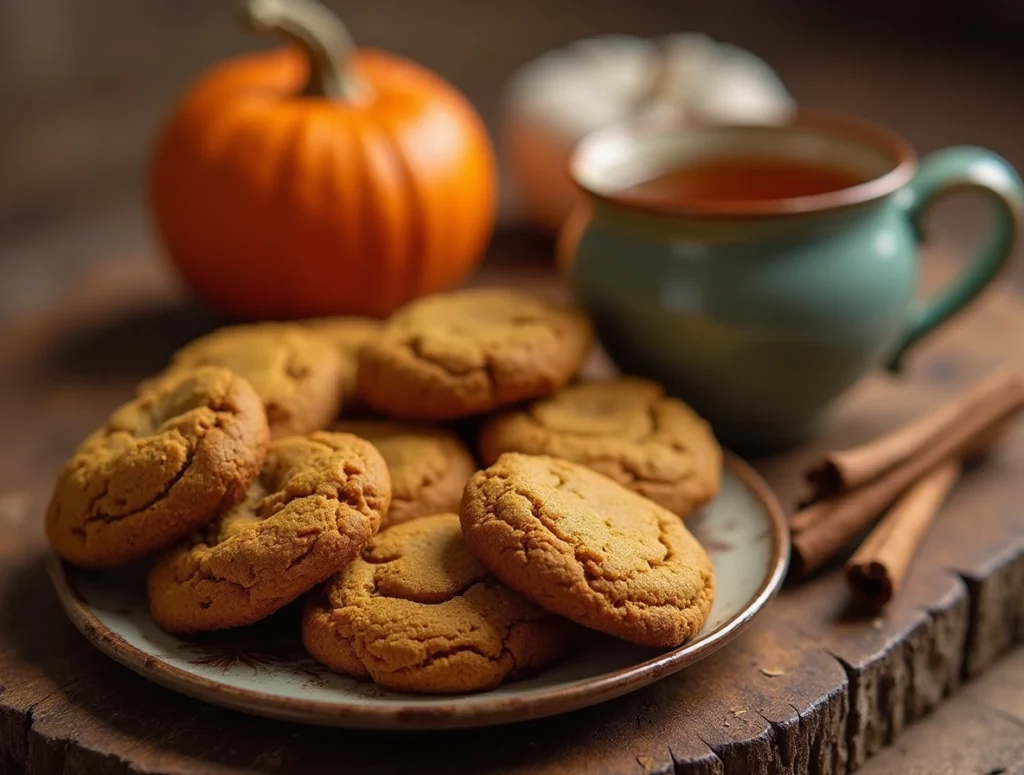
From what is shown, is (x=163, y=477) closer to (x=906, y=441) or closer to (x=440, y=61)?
(x=906, y=441)

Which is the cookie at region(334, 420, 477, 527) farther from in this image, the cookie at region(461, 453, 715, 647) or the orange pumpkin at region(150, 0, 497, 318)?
the orange pumpkin at region(150, 0, 497, 318)

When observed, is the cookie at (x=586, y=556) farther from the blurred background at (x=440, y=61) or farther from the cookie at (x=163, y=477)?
the blurred background at (x=440, y=61)

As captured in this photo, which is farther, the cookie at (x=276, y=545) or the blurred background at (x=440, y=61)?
the blurred background at (x=440, y=61)

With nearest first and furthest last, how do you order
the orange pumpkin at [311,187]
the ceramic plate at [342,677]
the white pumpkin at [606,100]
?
the ceramic plate at [342,677]
the orange pumpkin at [311,187]
the white pumpkin at [606,100]

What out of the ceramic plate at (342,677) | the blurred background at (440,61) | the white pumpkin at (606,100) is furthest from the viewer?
the blurred background at (440,61)

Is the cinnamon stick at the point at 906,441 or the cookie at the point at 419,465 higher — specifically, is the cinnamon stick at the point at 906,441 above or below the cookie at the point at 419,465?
above

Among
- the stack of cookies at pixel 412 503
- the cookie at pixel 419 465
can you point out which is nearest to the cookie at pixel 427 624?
the stack of cookies at pixel 412 503

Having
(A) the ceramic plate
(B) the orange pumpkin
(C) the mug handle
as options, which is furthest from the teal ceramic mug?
(B) the orange pumpkin
